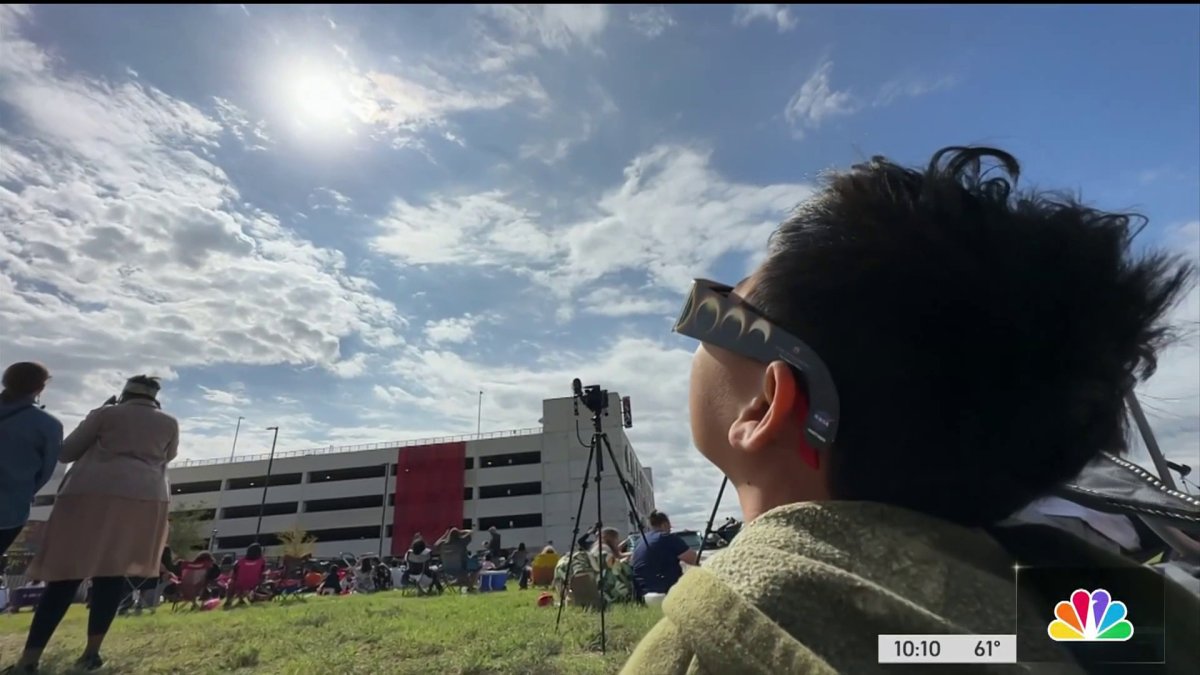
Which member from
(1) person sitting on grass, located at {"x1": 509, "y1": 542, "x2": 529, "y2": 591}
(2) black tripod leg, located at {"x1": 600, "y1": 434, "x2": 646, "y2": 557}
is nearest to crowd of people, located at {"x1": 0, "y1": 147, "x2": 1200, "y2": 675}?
(2) black tripod leg, located at {"x1": 600, "y1": 434, "x2": 646, "y2": 557}

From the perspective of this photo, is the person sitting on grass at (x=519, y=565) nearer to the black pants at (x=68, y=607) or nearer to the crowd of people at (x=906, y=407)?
the black pants at (x=68, y=607)

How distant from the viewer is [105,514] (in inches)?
92.0

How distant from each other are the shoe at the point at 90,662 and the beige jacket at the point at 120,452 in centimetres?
57

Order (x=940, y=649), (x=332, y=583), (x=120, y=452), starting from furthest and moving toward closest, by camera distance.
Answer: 1. (x=332, y=583)
2. (x=120, y=452)
3. (x=940, y=649)

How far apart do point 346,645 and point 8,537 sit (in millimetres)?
1300

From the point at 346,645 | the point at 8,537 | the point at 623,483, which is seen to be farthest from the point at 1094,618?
the point at 623,483

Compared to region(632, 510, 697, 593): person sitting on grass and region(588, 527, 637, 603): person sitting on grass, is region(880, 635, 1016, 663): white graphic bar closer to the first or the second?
region(588, 527, 637, 603): person sitting on grass

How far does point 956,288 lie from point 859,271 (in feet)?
0.27

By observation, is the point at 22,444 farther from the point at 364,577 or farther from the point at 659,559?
the point at 364,577

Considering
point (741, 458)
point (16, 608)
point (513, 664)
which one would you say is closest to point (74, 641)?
point (16, 608)

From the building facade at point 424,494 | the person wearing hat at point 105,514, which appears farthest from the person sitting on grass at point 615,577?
the building facade at point 424,494

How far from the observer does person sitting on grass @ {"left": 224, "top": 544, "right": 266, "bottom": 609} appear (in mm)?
6324

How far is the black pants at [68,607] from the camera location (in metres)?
2.25

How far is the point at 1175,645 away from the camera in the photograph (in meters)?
0.60
